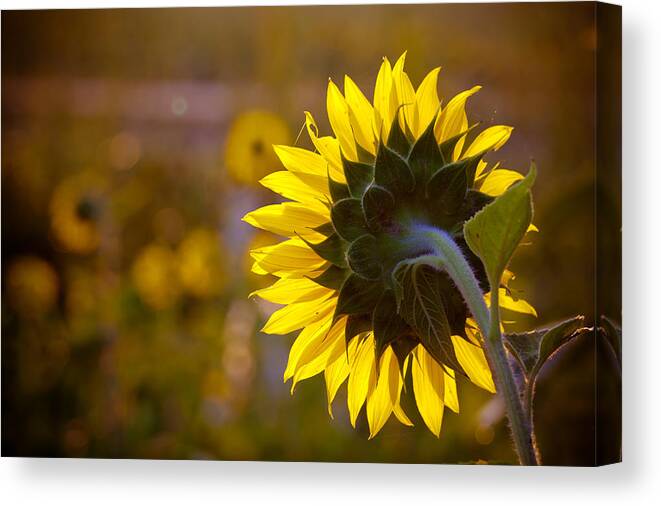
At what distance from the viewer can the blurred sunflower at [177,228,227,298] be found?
5.97 feet

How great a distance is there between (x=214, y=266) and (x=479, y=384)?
49 cm

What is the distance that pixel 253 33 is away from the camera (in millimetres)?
1834

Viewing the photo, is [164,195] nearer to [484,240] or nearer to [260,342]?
[260,342]

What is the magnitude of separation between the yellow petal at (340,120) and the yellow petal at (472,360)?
0.30 metres

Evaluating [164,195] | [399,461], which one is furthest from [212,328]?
[399,461]

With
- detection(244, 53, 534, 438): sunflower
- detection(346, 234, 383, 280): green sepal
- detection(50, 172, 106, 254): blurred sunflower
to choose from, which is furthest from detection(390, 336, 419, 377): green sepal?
detection(50, 172, 106, 254): blurred sunflower

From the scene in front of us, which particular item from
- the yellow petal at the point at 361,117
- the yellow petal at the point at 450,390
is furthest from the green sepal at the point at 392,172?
the yellow petal at the point at 450,390

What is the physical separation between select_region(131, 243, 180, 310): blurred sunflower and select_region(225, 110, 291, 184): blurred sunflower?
18cm

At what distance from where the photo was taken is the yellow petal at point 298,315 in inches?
59.7

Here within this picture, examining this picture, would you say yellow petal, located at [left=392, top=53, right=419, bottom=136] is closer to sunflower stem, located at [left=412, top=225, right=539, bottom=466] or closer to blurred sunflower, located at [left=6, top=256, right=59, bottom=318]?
sunflower stem, located at [left=412, top=225, right=539, bottom=466]

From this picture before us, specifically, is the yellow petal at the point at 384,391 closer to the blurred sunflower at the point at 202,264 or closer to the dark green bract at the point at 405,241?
the dark green bract at the point at 405,241

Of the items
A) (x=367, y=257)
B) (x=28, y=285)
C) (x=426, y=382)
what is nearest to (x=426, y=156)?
(x=367, y=257)

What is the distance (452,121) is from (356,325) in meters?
0.35

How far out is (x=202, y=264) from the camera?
183 cm
